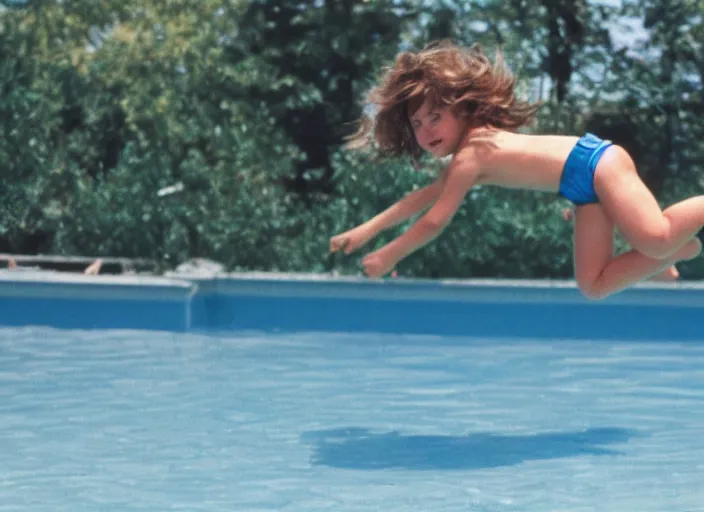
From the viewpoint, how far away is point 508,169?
528 cm

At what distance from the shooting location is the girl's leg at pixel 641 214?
17.0 feet

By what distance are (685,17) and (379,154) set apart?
710 cm

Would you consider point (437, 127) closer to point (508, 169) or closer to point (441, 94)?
point (441, 94)

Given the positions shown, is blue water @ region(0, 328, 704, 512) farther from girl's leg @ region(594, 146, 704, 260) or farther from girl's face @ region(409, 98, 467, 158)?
girl's face @ region(409, 98, 467, 158)

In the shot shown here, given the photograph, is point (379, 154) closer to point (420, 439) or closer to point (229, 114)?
point (420, 439)

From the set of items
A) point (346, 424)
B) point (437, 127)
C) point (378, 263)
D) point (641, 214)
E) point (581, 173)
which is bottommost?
point (346, 424)

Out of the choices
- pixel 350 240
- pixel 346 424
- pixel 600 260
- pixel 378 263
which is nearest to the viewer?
pixel 378 263

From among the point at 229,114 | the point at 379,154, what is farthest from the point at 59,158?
the point at 379,154

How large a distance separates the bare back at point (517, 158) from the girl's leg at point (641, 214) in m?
0.19

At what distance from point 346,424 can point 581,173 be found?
5.30 ft

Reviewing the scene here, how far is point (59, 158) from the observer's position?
12125mm

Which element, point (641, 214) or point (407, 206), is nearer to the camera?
point (641, 214)

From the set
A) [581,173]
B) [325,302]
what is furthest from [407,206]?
[325,302]

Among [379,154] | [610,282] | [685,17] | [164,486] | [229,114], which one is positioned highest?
[685,17]
